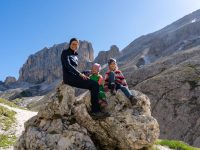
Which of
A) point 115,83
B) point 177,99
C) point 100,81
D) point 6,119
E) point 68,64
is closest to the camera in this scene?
point 68,64

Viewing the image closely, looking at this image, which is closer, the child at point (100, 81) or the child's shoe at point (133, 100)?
the child's shoe at point (133, 100)

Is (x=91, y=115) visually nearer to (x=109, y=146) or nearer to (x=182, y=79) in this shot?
(x=109, y=146)

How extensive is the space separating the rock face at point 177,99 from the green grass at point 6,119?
4381 cm

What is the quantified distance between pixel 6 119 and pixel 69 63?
19.1 meters

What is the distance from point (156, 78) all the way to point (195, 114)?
2680 centimetres

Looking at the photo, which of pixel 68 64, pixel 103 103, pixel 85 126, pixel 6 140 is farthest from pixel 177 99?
pixel 68 64

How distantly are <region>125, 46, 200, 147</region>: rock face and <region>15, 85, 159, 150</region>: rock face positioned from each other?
54944 millimetres

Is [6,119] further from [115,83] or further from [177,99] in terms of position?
[177,99]

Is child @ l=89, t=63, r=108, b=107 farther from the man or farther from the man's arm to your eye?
the man's arm

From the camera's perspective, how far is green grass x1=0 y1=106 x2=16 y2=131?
3396cm

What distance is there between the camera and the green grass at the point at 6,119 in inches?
1337

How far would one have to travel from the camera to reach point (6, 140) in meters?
29.3

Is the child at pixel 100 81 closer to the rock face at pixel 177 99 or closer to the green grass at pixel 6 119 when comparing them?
the green grass at pixel 6 119

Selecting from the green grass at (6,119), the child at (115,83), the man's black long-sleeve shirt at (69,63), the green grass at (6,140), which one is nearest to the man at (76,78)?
Result: the man's black long-sleeve shirt at (69,63)
